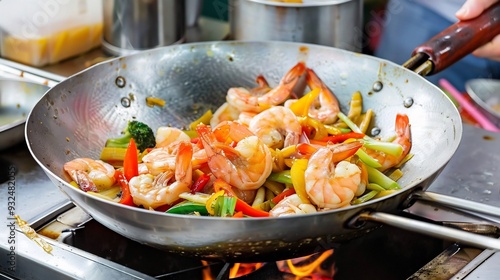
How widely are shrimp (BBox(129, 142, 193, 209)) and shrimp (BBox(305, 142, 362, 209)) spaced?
0.84 feet

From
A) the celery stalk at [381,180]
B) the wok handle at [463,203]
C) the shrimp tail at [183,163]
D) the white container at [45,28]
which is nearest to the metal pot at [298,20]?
the white container at [45,28]

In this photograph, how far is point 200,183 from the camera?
1517 mm

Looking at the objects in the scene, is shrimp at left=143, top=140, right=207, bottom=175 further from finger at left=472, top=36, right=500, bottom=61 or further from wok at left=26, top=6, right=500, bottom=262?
finger at left=472, top=36, right=500, bottom=61

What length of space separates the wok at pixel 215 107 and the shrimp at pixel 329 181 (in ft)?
0.27

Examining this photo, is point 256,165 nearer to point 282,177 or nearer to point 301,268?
point 282,177

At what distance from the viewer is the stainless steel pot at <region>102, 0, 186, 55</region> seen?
2.50 meters

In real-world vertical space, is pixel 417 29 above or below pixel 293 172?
below

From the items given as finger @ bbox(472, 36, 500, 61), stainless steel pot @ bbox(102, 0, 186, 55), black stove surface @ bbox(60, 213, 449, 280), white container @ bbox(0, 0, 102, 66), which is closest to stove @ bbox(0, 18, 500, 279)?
black stove surface @ bbox(60, 213, 449, 280)

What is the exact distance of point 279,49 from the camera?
203 centimetres

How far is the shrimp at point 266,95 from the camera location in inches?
73.5

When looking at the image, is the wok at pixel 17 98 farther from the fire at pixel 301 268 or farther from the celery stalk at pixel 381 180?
the celery stalk at pixel 381 180

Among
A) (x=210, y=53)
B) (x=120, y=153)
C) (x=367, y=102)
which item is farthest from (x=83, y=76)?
(x=367, y=102)

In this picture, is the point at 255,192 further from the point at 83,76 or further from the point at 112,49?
the point at 112,49

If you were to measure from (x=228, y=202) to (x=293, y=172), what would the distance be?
166mm
